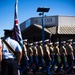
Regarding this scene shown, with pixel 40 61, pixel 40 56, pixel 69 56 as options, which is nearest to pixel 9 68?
pixel 69 56

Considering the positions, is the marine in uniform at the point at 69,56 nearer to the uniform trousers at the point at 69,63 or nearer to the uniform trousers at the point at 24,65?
the uniform trousers at the point at 69,63

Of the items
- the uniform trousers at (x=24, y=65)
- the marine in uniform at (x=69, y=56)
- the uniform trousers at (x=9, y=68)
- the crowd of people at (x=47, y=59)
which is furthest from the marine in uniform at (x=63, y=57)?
the uniform trousers at (x=9, y=68)

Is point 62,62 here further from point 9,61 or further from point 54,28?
point 54,28

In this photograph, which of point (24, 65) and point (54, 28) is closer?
point (24, 65)

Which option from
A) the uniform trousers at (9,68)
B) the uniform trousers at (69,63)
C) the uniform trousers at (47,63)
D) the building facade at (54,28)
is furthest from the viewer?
the building facade at (54,28)

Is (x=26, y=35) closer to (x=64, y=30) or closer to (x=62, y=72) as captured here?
(x=64, y=30)

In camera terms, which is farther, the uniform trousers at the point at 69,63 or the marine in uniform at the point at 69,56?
the marine in uniform at the point at 69,56

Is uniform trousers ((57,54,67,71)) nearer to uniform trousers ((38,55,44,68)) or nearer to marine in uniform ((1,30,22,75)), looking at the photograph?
uniform trousers ((38,55,44,68))

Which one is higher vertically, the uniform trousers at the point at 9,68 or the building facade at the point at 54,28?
the uniform trousers at the point at 9,68

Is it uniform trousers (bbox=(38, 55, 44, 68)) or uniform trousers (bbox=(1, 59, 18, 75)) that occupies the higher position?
uniform trousers (bbox=(1, 59, 18, 75))

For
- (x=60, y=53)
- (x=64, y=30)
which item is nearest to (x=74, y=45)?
(x=60, y=53)

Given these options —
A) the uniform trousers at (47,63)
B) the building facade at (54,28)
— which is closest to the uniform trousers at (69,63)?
the uniform trousers at (47,63)

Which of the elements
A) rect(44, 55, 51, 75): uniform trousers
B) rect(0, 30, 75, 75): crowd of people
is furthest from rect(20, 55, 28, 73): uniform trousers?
rect(44, 55, 51, 75): uniform trousers

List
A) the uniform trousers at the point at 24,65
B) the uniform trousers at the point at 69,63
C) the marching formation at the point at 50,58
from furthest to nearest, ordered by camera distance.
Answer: the marching formation at the point at 50,58 < the uniform trousers at the point at 69,63 < the uniform trousers at the point at 24,65
